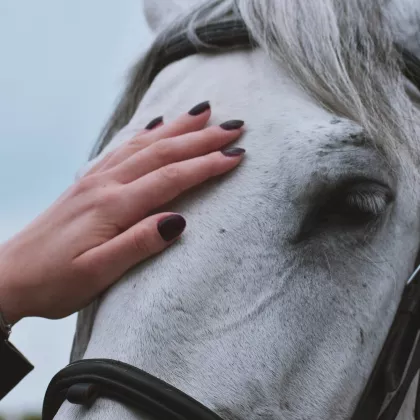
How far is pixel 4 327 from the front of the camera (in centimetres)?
151

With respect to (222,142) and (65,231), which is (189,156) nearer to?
(222,142)

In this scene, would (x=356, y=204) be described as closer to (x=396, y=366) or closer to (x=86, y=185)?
(x=396, y=366)

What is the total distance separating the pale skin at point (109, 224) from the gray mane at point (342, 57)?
0.17 meters

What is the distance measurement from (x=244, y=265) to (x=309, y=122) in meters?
0.35

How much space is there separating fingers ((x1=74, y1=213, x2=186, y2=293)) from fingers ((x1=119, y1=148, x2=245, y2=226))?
50 millimetres

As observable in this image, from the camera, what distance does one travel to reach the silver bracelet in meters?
1.50

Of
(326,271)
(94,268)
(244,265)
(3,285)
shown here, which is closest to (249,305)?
(244,265)

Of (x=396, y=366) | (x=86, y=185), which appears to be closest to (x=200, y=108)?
(x=86, y=185)

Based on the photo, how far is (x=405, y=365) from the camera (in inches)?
56.7

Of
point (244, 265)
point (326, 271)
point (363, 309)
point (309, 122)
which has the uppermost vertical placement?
point (309, 122)

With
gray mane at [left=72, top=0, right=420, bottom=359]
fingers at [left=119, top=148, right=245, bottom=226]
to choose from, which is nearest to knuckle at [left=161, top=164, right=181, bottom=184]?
fingers at [left=119, top=148, right=245, bottom=226]

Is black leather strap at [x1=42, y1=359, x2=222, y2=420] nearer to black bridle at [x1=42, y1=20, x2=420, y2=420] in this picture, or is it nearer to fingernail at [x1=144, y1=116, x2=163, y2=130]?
black bridle at [x1=42, y1=20, x2=420, y2=420]

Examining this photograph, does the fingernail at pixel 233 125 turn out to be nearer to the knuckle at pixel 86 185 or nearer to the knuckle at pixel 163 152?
the knuckle at pixel 163 152

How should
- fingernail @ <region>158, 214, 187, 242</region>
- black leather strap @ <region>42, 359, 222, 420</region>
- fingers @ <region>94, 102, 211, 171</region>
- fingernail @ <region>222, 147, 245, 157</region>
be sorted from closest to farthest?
black leather strap @ <region>42, 359, 222, 420</region> → fingernail @ <region>158, 214, 187, 242</region> → fingernail @ <region>222, 147, 245, 157</region> → fingers @ <region>94, 102, 211, 171</region>
